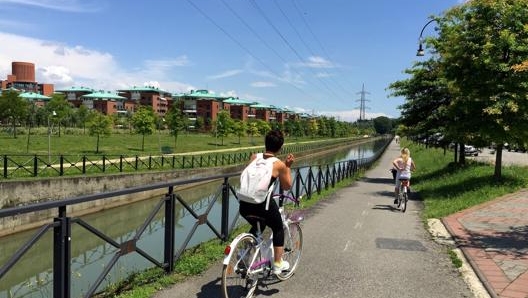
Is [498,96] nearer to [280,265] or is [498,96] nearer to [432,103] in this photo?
[432,103]

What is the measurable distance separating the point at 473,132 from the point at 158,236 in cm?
1019

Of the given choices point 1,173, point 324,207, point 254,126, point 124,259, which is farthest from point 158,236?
point 254,126

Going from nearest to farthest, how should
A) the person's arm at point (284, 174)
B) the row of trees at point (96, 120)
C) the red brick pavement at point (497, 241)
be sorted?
the person's arm at point (284, 174) < the red brick pavement at point (497, 241) < the row of trees at point (96, 120)

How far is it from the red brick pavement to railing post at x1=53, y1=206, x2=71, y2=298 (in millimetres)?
4324

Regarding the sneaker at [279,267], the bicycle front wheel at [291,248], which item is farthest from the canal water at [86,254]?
the sneaker at [279,267]

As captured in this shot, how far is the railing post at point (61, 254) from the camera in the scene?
4012 mm

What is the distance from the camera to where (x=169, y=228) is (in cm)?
589

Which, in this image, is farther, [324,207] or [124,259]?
[324,207]

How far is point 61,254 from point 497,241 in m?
6.67

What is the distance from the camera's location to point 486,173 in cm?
1677

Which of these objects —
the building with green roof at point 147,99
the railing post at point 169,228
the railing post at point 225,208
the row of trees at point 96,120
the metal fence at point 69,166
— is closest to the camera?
the railing post at point 169,228

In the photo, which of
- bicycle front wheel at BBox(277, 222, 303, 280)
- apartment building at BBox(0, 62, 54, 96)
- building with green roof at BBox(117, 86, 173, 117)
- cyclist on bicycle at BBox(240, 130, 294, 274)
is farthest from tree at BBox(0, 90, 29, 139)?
apartment building at BBox(0, 62, 54, 96)

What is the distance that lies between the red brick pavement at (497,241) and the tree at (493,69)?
92.9 inches

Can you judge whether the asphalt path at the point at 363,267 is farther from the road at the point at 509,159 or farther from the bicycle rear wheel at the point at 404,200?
the road at the point at 509,159
